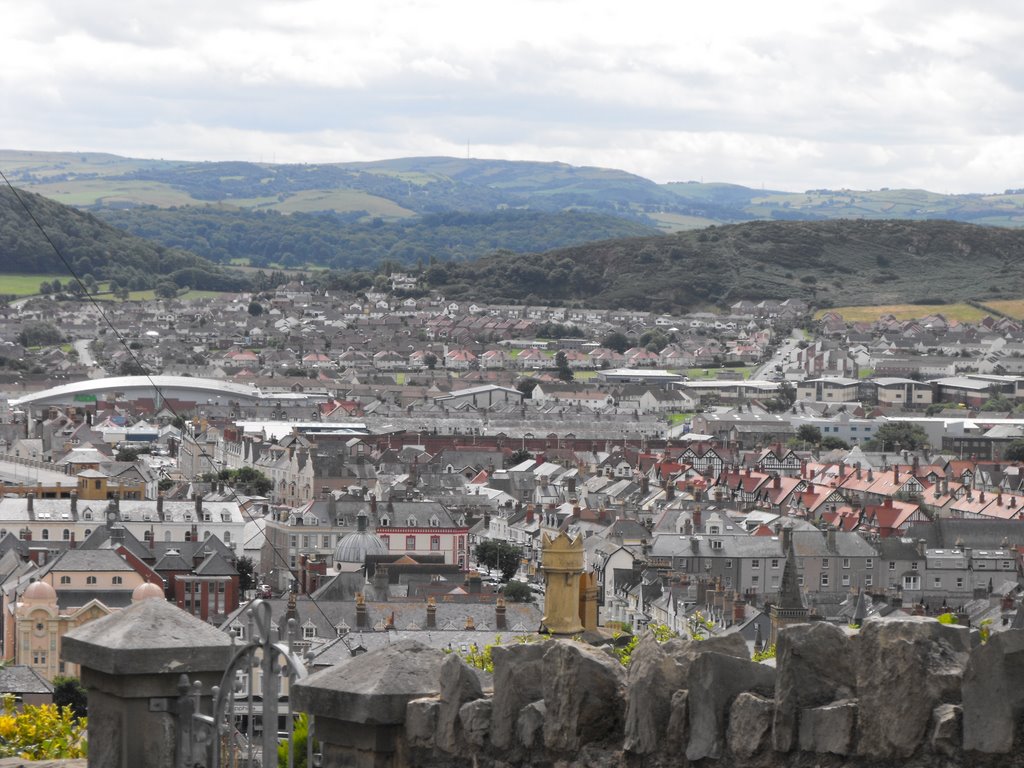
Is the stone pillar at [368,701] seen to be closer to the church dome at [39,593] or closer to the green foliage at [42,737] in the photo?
the green foliage at [42,737]

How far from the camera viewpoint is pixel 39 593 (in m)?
47.1

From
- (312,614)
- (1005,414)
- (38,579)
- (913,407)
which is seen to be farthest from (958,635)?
(913,407)

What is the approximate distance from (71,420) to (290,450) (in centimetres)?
2530

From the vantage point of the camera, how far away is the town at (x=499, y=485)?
48.3 meters

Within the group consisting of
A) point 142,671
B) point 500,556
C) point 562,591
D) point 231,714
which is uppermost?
point 142,671

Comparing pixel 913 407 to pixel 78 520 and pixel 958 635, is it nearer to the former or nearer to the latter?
pixel 78 520

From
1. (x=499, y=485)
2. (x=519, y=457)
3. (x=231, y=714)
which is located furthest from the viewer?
(x=519, y=457)

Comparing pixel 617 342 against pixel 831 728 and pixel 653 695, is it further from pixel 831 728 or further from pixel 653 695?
pixel 831 728

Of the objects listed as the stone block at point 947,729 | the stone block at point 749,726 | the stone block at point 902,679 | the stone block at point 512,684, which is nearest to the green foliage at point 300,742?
the stone block at point 512,684

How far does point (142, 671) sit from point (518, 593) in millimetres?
46026

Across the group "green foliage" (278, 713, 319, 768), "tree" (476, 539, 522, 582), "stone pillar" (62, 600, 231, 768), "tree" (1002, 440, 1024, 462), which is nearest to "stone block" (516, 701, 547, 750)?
"stone pillar" (62, 600, 231, 768)

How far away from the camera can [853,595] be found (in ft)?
176

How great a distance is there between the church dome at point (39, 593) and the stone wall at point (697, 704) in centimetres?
4010

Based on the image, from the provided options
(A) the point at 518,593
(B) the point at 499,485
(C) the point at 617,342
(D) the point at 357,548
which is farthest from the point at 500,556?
(C) the point at 617,342
